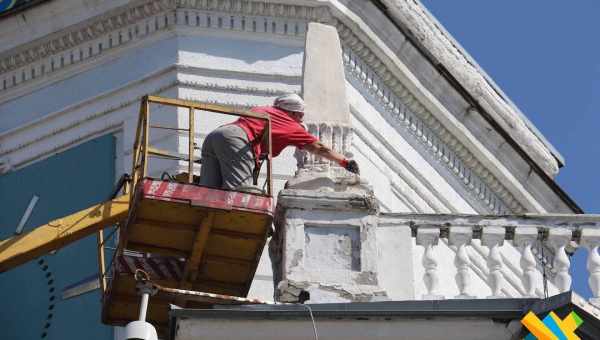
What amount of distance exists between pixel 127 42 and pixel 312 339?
7625mm

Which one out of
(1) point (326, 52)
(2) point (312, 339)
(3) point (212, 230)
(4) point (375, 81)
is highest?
(4) point (375, 81)

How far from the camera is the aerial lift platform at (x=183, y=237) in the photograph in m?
16.3

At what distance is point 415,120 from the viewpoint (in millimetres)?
21922

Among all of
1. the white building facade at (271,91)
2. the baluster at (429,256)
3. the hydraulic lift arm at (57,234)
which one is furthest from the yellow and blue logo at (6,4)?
the baluster at (429,256)

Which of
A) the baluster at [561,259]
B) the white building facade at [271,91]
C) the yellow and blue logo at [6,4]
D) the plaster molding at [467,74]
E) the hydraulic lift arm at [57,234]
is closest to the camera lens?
the baluster at [561,259]

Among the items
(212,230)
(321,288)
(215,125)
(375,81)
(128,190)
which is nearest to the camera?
(321,288)

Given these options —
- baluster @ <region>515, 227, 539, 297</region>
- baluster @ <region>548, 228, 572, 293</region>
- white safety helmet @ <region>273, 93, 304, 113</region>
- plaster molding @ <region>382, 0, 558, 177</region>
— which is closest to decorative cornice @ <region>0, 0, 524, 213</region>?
plaster molding @ <region>382, 0, 558, 177</region>

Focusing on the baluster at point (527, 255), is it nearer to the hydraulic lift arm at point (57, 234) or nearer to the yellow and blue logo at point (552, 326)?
the yellow and blue logo at point (552, 326)

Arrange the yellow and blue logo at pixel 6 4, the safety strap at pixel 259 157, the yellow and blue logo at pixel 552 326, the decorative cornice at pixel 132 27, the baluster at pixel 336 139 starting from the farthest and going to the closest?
the yellow and blue logo at pixel 6 4, the decorative cornice at pixel 132 27, the safety strap at pixel 259 157, the baluster at pixel 336 139, the yellow and blue logo at pixel 552 326

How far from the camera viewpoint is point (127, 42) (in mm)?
21375

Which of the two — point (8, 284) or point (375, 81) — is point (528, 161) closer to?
Answer: point (375, 81)

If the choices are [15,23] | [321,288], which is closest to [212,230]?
[321,288]

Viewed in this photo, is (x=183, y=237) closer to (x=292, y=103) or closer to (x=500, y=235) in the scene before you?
(x=292, y=103)

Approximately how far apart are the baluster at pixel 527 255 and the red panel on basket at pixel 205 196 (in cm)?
203
